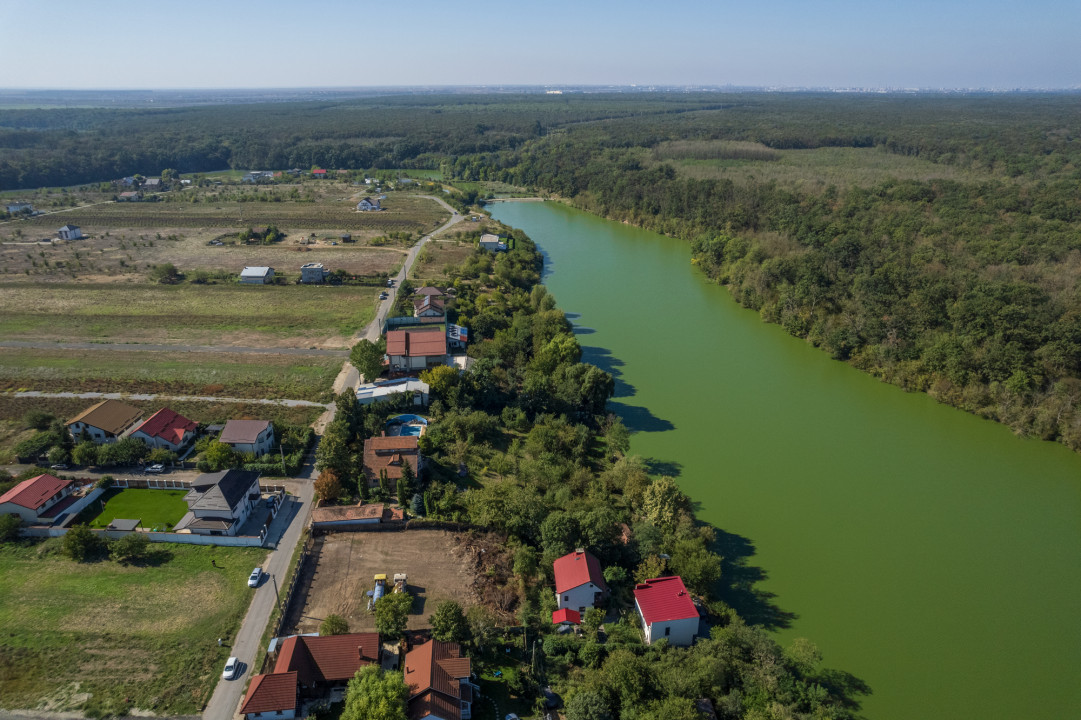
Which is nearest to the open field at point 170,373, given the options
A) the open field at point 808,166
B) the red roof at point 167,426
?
the red roof at point 167,426

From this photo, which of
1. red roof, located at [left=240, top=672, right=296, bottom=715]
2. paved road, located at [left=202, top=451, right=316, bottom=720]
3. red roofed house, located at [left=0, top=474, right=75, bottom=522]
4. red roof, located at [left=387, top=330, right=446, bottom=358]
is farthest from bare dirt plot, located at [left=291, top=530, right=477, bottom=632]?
red roof, located at [left=387, top=330, right=446, bottom=358]

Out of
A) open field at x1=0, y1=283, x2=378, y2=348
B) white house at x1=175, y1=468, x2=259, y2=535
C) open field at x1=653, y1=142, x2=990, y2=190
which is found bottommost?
white house at x1=175, y1=468, x2=259, y2=535

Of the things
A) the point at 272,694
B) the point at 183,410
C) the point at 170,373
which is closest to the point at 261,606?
the point at 272,694

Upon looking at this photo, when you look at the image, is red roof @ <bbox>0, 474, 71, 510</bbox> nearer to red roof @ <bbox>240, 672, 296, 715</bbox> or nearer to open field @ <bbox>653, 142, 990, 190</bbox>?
red roof @ <bbox>240, 672, 296, 715</bbox>

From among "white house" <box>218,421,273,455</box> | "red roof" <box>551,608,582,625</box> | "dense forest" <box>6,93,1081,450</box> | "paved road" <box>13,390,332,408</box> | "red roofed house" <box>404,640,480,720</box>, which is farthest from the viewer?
"dense forest" <box>6,93,1081,450</box>

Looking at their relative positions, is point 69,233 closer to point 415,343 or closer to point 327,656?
point 415,343

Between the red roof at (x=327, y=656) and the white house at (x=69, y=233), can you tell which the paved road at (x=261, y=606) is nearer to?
the red roof at (x=327, y=656)

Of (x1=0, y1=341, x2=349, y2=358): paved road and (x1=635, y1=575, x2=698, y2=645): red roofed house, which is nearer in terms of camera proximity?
(x1=635, y1=575, x2=698, y2=645): red roofed house
